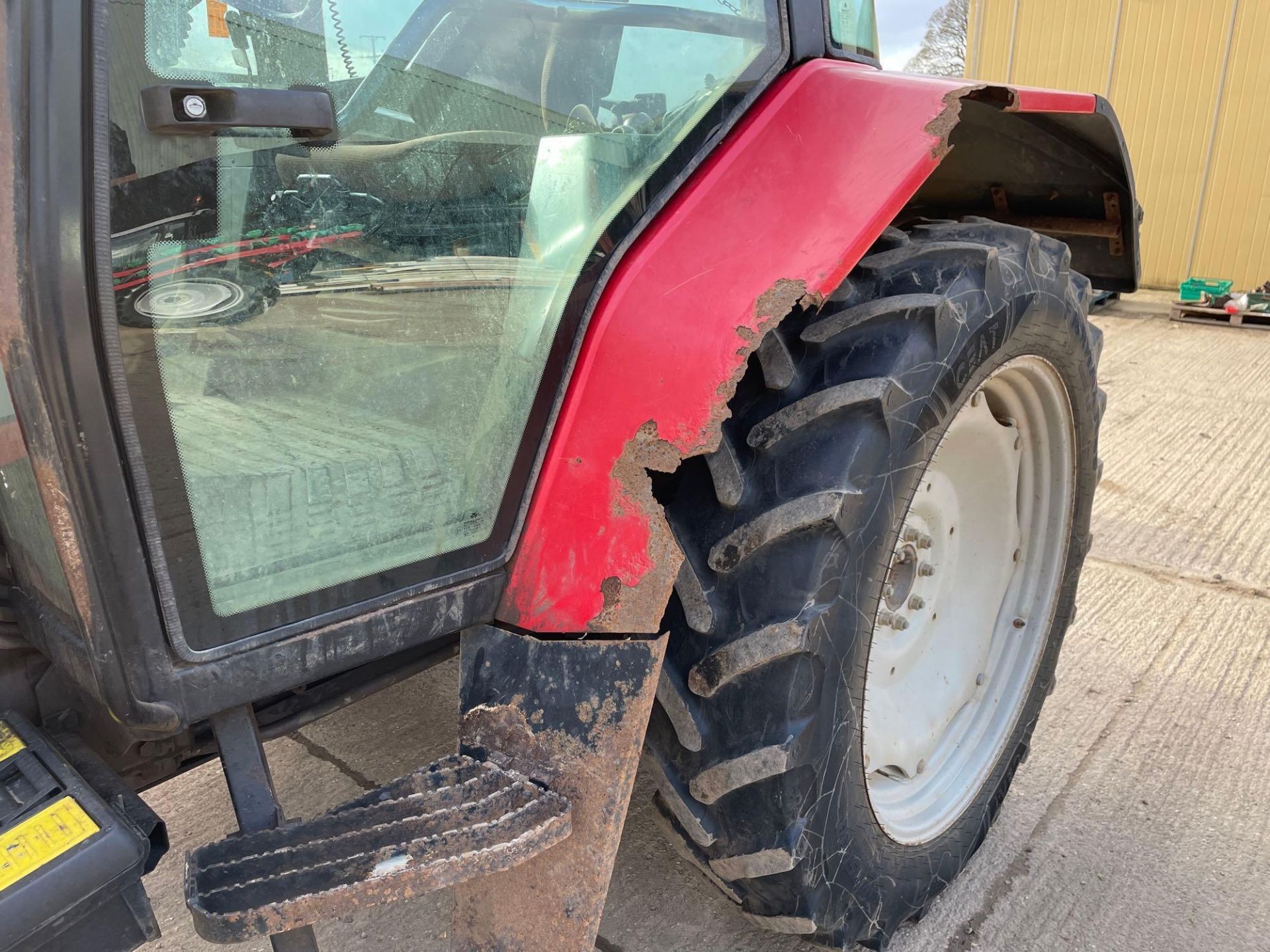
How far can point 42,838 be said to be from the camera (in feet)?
3.20

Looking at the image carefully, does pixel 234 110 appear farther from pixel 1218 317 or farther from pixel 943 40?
pixel 943 40

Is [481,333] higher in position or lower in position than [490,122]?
lower

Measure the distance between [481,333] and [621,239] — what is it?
215 mm

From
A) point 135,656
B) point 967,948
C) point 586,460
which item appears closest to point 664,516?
point 586,460

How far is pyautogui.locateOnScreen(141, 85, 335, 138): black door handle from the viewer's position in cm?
80

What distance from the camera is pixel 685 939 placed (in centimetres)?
164

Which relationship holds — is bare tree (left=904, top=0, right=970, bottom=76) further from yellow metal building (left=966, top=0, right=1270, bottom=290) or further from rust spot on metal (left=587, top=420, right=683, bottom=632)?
rust spot on metal (left=587, top=420, right=683, bottom=632)

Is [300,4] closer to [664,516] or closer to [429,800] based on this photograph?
[664,516]

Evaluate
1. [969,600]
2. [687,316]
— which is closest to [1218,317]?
[969,600]

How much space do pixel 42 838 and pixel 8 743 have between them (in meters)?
0.21

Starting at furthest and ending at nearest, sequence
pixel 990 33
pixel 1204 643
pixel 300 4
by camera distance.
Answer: pixel 990 33 → pixel 1204 643 → pixel 300 4

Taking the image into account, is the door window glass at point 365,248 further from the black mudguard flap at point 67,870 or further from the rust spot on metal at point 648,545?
the black mudguard flap at point 67,870

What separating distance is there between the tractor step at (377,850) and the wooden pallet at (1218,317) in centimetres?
670

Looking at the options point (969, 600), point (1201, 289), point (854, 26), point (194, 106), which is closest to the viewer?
point (194, 106)
